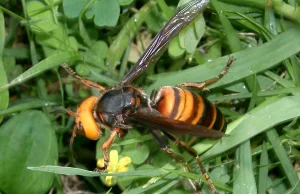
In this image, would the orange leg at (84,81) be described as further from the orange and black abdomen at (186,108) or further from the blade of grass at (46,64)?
the orange and black abdomen at (186,108)

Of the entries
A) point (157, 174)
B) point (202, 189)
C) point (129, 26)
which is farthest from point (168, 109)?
Answer: point (129, 26)

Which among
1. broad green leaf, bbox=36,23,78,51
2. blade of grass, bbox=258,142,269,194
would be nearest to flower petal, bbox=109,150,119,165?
broad green leaf, bbox=36,23,78,51

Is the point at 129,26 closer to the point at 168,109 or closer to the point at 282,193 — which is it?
the point at 168,109

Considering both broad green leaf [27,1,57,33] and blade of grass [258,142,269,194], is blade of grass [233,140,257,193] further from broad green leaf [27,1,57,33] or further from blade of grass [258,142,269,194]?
broad green leaf [27,1,57,33]

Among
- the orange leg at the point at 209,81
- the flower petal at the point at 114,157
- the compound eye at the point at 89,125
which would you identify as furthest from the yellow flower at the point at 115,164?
the orange leg at the point at 209,81

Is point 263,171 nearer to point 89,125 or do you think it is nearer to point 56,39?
point 89,125
